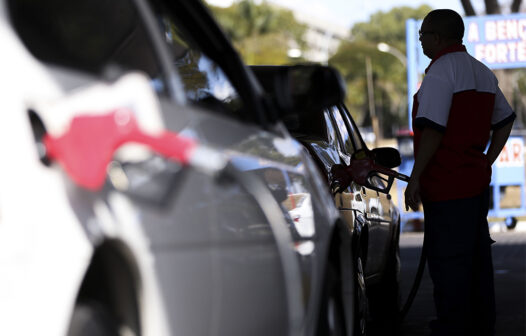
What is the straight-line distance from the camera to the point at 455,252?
613 cm

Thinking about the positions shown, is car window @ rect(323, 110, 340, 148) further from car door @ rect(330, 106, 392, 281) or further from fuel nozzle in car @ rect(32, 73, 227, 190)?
fuel nozzle in car @ rect(32, 73, 227, 190)

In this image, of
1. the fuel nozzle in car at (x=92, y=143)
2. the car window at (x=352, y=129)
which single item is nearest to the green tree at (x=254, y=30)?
the car window at (x=352, y=129)

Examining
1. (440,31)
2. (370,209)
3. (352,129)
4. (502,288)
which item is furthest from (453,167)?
(502,288)

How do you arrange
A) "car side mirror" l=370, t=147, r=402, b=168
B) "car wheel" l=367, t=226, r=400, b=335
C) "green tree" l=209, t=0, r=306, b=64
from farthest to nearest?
"green tree" l=209, t=0, r=306, b=64, "car wheel" l=367, t=226, r=400, b=335, "car side mirror" l=370, t=147, r=402, b=168

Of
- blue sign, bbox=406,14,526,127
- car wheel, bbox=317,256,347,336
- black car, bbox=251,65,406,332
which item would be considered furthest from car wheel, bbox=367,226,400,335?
blue sign, bbox=406,14,526,127

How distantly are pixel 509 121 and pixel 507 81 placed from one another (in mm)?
18934

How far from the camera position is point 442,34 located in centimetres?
609

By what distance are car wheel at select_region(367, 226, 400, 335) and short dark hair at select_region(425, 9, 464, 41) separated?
2.42 m

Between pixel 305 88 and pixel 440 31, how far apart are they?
2.24 m

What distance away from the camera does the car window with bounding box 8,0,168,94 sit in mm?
2291

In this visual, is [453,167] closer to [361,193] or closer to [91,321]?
[361,193]

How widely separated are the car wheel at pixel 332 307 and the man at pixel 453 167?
1318 mm

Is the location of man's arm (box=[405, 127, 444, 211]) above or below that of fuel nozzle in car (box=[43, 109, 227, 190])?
below

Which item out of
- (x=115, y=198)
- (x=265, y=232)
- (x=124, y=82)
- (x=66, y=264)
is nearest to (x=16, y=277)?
(x=66, y=264)
